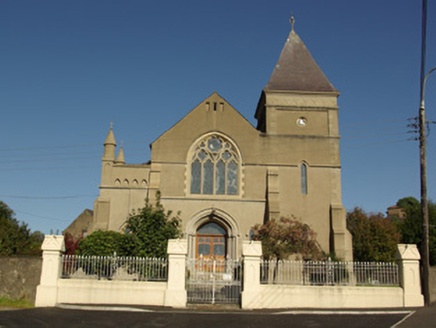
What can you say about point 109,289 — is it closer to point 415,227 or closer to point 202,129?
point 202,129

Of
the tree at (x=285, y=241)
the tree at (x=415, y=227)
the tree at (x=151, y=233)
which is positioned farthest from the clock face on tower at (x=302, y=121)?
the tree at (x=415, y=227)

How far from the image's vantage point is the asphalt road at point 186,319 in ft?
46.0

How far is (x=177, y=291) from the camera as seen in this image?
57.0 feet

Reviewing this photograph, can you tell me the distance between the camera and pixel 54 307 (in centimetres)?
1702

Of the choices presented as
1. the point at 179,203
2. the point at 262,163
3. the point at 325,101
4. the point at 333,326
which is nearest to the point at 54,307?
the point at 333,326

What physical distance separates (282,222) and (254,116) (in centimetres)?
1216

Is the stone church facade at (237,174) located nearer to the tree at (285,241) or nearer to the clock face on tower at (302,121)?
the clock face on tower at (302,121)

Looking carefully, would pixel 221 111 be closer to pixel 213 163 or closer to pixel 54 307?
pixel 213 163

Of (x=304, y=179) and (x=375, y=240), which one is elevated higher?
(x=304, y=179)

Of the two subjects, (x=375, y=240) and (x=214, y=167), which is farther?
(x=375, y=240)

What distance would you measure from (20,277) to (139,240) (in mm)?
5585

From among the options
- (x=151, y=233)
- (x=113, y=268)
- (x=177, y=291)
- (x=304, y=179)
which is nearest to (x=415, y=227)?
(x=304, y=179)

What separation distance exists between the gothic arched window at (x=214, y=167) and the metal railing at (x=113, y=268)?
1033 cm

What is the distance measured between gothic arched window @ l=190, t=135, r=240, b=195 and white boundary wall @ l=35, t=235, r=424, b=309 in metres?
10.5
